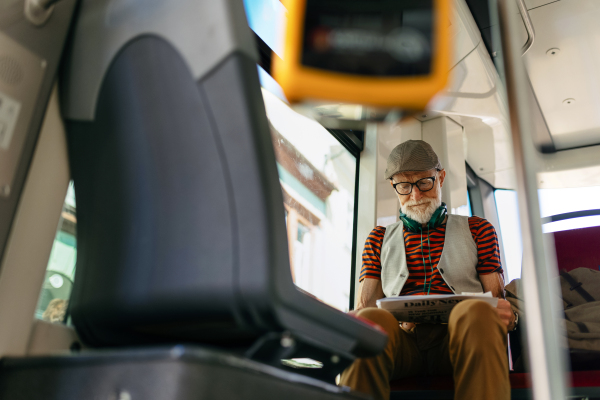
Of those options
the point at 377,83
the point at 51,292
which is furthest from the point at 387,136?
the point at 377,83

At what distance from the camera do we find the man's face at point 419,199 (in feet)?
7.53

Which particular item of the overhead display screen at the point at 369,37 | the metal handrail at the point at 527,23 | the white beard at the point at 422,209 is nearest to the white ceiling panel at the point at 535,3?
Answer: the metal handrail at the point at 527,23

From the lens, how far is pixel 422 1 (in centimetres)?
60

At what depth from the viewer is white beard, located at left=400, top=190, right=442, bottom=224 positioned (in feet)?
7.48

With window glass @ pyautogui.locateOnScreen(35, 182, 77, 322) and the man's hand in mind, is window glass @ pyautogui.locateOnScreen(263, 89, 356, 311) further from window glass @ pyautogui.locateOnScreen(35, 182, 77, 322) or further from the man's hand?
window glass @ pyautogui.locateOnScreen(35, 182, 77, 322)

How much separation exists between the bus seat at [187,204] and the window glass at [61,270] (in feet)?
0.49

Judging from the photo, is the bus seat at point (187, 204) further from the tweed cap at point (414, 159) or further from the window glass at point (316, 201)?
the window glass at point (316, 201)

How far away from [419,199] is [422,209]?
0.16ft

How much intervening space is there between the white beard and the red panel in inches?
20.4

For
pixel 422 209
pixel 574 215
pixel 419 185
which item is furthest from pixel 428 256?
pixel 574 215

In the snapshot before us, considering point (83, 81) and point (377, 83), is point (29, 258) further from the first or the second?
point (377, 83)

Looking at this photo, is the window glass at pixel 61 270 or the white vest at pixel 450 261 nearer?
the window glass at pixel 61 270

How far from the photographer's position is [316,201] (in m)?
3.34

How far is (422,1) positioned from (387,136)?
133 inches
